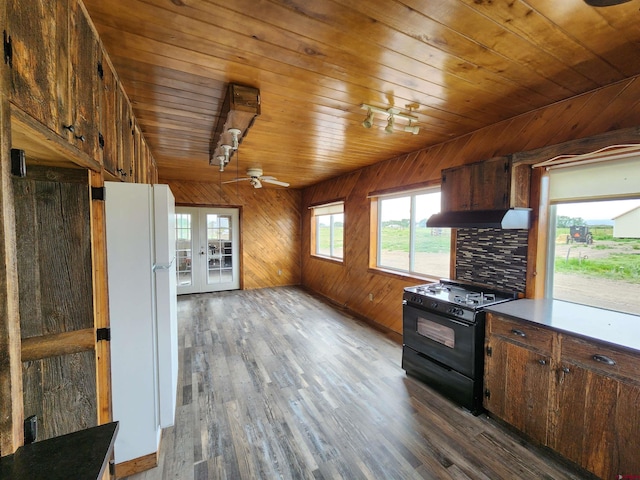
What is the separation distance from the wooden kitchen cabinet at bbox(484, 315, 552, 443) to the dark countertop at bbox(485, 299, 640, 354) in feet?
0.37

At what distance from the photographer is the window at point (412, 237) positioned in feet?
11.6

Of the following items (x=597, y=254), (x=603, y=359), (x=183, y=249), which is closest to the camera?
(x=603, y=359)

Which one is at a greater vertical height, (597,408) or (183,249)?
(183,249)

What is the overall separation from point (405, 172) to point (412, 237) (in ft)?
2.98

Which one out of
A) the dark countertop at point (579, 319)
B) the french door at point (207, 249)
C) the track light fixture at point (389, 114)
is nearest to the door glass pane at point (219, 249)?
the french door at point (207, 249)

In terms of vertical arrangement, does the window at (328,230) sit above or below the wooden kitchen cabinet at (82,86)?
below

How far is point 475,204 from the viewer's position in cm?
267

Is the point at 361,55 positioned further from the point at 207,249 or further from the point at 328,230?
the point at 207,249

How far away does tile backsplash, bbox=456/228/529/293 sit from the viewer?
2.56m

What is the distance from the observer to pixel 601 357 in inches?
64.9

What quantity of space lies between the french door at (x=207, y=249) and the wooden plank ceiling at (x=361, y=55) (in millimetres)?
3677

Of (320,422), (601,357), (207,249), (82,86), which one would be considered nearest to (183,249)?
(207,249)

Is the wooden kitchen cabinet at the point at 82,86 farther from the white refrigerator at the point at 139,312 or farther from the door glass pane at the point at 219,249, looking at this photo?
the door glass pane at the point at 219,249

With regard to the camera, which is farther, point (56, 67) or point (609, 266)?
point (609, 266)
